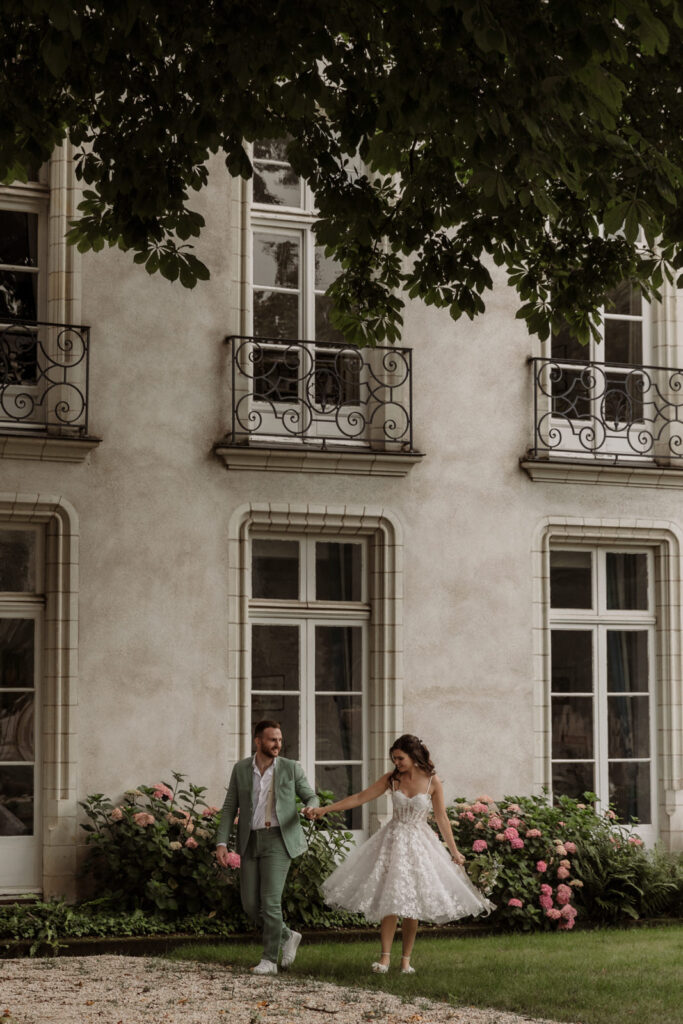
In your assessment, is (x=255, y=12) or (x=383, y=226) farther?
(x=383, y=226)

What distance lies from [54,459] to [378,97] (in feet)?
16.1

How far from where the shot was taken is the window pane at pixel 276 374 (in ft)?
41.0

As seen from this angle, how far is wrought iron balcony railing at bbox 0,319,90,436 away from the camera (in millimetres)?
11719

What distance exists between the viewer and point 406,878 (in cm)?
941

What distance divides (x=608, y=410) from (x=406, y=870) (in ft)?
18.4

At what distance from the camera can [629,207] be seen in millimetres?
7055

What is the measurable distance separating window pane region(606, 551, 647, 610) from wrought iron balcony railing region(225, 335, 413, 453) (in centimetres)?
235

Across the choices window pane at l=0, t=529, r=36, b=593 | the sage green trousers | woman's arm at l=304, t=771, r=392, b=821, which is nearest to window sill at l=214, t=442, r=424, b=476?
window pane at l=0, t=529, r=36, b=593

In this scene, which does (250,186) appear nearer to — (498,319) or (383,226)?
(498,319)

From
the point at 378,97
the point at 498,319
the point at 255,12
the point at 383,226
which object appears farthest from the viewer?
the point at 498,319

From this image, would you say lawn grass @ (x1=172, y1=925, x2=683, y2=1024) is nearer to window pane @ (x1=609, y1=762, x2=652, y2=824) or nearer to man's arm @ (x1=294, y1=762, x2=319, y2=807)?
man's arm @ (x1=294, y1=762, x2=319, y2=807)

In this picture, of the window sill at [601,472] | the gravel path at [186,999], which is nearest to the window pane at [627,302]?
the window sill at [601,472]

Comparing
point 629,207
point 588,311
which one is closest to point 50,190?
point 588,311

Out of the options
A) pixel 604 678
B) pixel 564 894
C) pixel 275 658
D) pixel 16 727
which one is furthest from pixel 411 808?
pixel 604 678
